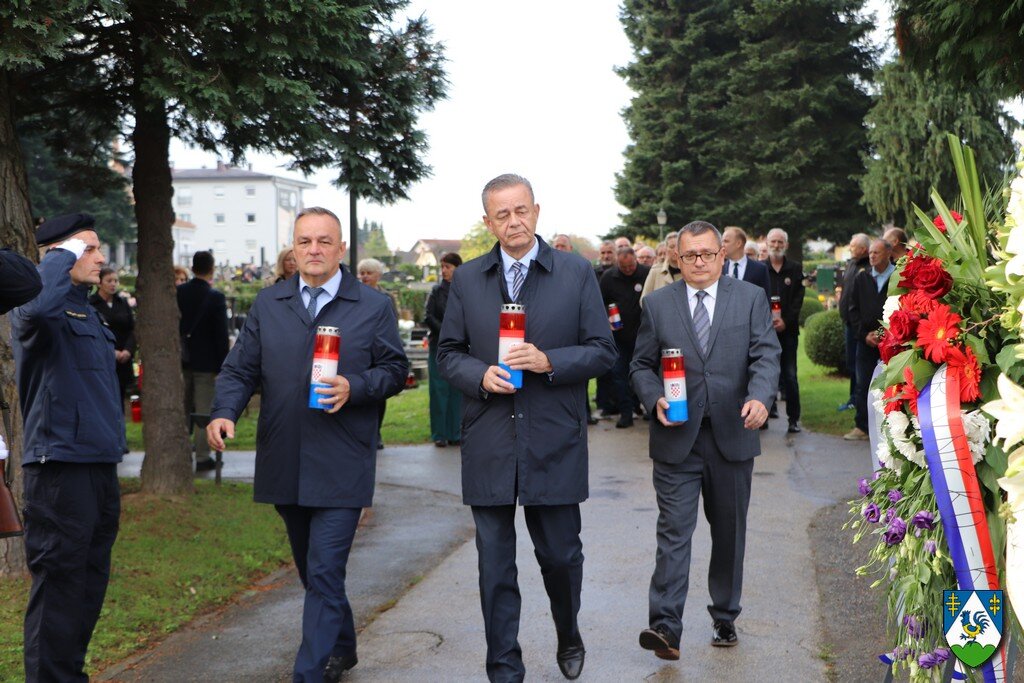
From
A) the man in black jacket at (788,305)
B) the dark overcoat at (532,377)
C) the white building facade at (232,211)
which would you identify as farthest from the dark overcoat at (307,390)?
the white building facade at (232,211)

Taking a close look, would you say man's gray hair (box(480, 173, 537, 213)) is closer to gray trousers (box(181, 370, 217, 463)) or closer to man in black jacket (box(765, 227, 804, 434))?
gray trousers (box(181, 370, 217, 463))

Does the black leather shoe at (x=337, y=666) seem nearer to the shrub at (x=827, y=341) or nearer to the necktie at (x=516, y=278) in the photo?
the necktie at (x=516, y=278)

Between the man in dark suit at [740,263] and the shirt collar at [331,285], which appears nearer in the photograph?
the shirt collar at [331,285]

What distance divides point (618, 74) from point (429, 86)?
47.6 meters

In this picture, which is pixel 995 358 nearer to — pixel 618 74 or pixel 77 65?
pixel 77 65

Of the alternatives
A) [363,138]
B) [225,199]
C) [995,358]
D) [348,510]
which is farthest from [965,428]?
[225,199]

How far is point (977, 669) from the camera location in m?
2.92

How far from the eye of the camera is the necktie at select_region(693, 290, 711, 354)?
229 inches

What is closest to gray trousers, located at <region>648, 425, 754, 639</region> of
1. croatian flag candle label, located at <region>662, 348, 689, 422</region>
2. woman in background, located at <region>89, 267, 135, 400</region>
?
croatian flag candle label, located at <region>662, 348, 689, 422</region>

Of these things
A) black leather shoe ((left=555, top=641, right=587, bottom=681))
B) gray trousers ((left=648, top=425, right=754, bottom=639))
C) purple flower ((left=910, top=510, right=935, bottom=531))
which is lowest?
black leather shoe ((left=555, top=641, right=587, bottom=681))

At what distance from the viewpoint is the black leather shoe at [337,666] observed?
5.27 m

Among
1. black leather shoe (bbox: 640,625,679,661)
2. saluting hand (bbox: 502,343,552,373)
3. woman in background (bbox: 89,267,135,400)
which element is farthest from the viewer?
woman in background (bbox: 89,267,135,400)

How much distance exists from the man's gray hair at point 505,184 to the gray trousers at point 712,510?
5.03 ft

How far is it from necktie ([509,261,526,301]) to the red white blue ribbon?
2401 mm
